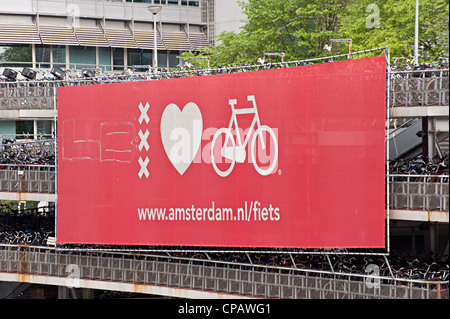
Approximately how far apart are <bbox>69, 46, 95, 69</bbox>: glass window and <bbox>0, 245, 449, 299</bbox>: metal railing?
27.6m

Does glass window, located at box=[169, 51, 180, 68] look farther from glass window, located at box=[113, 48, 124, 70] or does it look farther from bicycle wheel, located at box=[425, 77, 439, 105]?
bicycle wheel, located at box=[425, 77, 439, 105]

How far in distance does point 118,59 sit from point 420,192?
39502 mm

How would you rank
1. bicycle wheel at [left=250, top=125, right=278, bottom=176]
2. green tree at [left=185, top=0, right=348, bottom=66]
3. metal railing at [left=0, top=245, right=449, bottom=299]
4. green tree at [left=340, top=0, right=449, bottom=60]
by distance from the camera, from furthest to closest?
green tree at [left=185, top=0, right=348, bottom=66], green tree at [left=340, top=0, right=449, bottom=60], bicycle wheel at [left=250, top=125, right=278, bottom=176], metal railing at [left=0, top=245, right=449, bottom=299]

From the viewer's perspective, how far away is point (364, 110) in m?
25.7

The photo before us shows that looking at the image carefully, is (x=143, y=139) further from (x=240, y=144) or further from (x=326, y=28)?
(x=326, y=28)

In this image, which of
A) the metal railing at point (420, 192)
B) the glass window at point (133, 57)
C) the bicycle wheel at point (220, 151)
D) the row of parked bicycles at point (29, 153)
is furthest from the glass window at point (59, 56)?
the metal railing at point (420, 192)

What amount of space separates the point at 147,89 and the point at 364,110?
801cm

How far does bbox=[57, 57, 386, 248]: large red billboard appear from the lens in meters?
25.9

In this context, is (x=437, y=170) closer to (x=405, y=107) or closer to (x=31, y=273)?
(x=405, y=107)

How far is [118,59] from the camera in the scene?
6144cm

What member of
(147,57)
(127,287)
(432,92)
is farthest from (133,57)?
(432,92)

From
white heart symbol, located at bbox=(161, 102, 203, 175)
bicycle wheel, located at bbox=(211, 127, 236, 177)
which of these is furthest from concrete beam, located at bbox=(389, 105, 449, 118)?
white heart symbol, located at bbox=(161, 102, 203, 175)

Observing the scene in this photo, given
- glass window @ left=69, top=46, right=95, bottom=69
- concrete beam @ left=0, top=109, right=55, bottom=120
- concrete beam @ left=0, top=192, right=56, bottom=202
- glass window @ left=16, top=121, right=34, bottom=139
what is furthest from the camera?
glass window @ left=69, top=46, right=95, bottom=69

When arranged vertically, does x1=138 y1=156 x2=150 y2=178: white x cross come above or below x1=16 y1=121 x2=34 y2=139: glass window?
below
